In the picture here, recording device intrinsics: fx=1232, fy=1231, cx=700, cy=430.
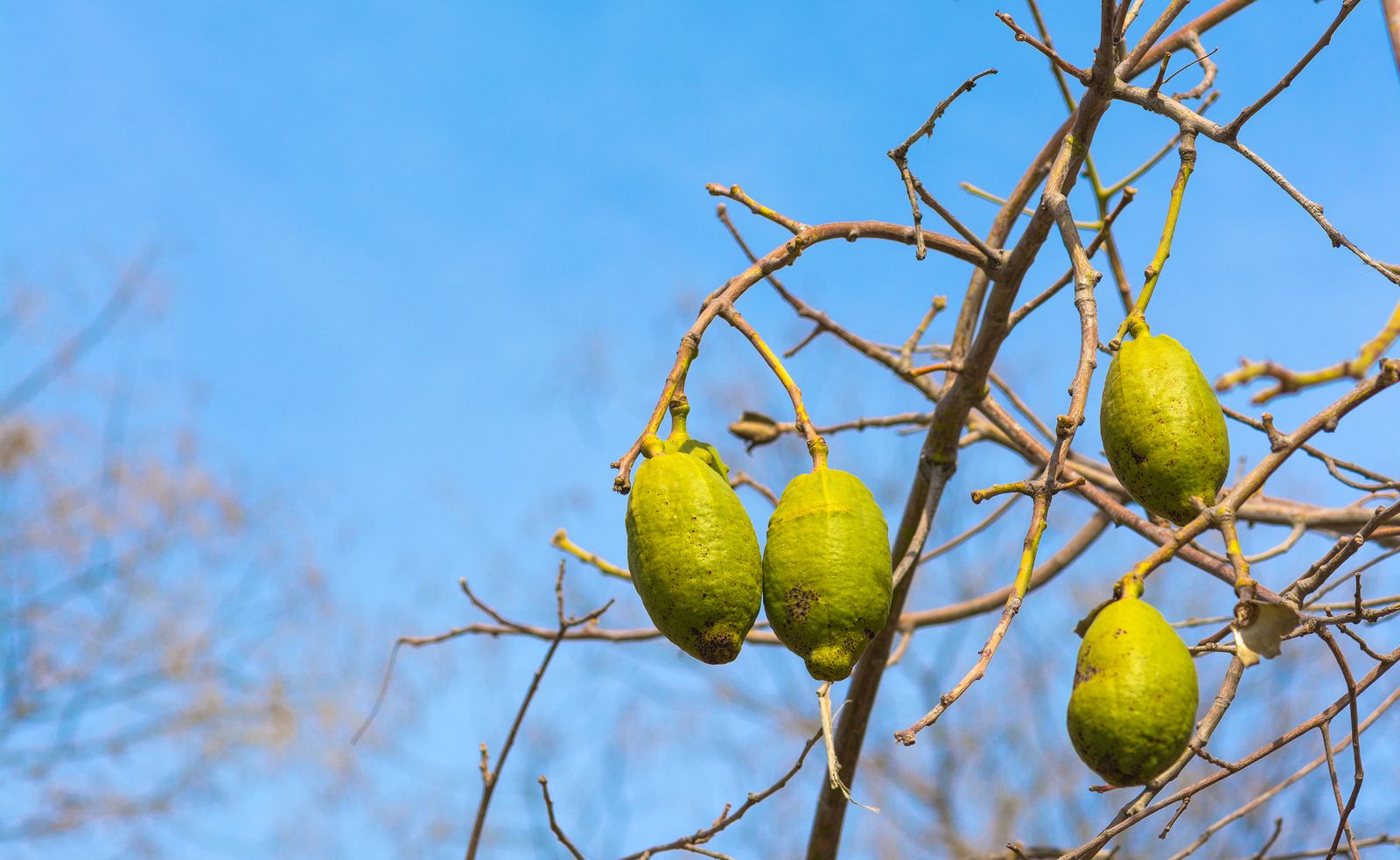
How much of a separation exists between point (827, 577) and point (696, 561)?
15 centimetres

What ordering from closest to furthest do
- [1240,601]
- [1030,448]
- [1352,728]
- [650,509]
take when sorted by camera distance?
[1240,601]
[650,509]
[1352,728]
[1030,448]

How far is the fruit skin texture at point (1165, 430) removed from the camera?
1.34 meters

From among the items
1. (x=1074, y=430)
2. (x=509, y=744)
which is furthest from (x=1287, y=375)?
(x=509, y=744)

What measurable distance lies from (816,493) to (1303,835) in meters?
10.6

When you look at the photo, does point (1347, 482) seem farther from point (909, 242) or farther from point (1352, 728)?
point (909, 242)

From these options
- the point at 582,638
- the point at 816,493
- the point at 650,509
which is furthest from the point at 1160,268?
the point at 582,638

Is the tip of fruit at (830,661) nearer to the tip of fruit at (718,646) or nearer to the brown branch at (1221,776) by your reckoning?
the tip of fruit at (718,646)

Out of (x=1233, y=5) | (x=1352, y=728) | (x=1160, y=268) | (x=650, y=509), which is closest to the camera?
(x=650, y=509)

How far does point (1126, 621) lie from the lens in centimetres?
125

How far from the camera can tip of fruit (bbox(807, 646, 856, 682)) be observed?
4.47ft

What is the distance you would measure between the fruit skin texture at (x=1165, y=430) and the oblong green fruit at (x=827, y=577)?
29 centimetres

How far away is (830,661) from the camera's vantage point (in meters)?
1.36

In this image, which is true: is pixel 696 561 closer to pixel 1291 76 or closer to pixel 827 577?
pixel 827 577

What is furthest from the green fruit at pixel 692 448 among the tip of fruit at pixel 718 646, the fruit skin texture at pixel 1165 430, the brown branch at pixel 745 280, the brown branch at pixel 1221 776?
the brown branch at pixel 1221 776
